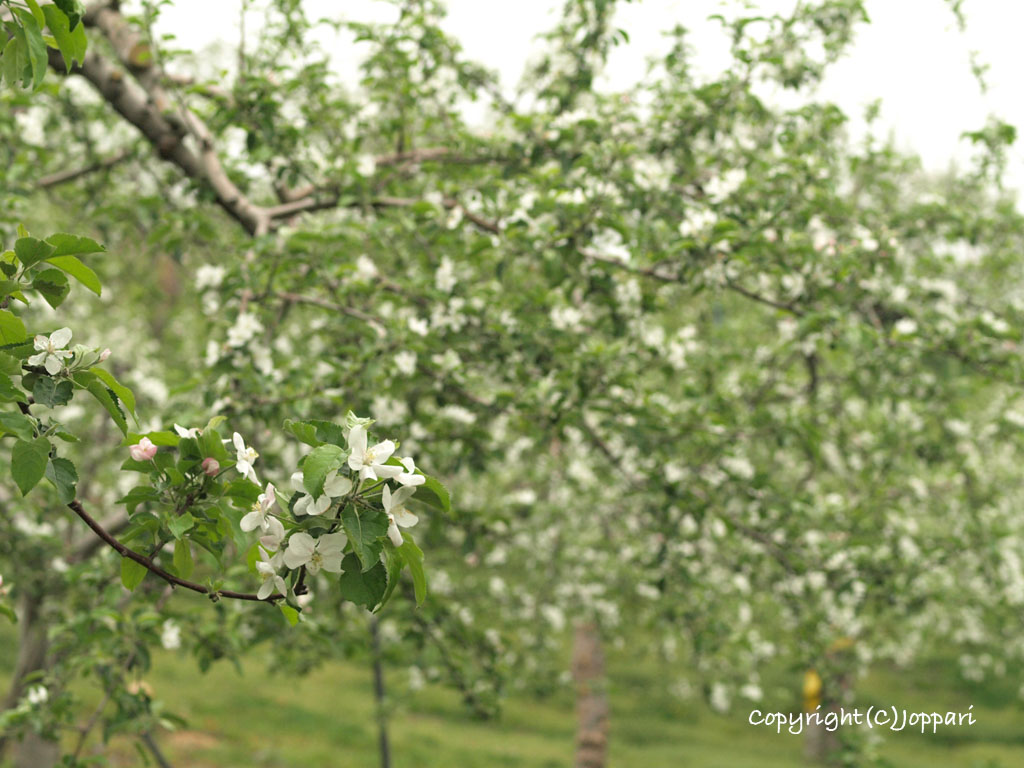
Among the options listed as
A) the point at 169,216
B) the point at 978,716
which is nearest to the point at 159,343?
the point at 169,216

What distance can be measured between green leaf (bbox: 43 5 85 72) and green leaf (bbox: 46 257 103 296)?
43cm

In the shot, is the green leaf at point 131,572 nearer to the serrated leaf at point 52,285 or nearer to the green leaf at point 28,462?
the green leaf at point 28,462

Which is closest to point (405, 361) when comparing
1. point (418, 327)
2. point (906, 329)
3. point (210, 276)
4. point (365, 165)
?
point (418, 327)

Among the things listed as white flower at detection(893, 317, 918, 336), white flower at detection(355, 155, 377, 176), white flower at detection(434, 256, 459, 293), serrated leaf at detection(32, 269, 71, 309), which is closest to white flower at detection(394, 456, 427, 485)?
serrated leaf at detection(32, 269, 71, 309)

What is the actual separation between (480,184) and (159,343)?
7.19m

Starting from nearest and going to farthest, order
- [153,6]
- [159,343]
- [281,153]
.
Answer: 1. [153,6]
2. [281,153]
3. [159,343]

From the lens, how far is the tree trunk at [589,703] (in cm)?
762

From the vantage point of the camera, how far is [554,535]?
24.2ft

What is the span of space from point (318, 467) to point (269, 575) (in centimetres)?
28

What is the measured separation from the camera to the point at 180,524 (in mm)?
1454

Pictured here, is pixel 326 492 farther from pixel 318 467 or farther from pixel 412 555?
pixel 412 555

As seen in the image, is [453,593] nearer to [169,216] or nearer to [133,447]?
[169,216]

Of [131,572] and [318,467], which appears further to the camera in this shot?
[131,572]

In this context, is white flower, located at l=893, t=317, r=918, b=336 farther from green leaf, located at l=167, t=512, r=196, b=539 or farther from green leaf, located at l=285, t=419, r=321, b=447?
green leaf, located at l=167, t=512, r=196, b=539
